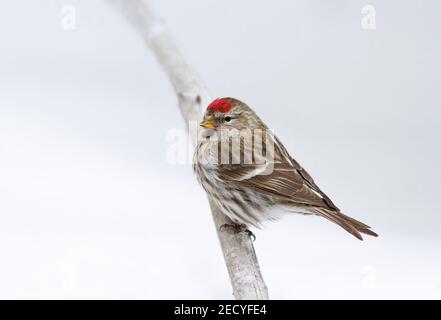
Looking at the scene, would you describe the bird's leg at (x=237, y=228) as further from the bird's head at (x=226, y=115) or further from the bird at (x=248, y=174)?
the bird's head at (x=226, y=115)

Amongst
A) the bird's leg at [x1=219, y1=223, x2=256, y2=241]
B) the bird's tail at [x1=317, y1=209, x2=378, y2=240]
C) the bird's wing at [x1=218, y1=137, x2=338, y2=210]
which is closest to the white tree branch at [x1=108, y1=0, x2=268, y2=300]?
the bird's leg at [x1=219, y1=223, x2=256, y2=241]

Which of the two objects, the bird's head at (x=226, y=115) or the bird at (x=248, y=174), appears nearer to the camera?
the bird at (x=248, y=174)

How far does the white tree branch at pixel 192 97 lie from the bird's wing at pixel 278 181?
0.16 metres

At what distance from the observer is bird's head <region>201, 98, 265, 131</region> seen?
2.17m

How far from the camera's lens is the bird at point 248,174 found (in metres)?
2.03

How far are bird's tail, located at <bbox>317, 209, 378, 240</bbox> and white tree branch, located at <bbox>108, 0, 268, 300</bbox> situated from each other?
0.26m

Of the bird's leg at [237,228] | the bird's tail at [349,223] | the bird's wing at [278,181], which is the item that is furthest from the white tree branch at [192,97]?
the bird's tail at [349,223]

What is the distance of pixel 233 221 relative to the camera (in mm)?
2105

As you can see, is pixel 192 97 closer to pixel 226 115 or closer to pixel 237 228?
pixel 226 115

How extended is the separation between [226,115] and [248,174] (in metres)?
0.24

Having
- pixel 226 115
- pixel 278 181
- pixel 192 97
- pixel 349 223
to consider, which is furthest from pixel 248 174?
pixel 192 97

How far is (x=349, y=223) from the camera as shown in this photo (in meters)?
1.87

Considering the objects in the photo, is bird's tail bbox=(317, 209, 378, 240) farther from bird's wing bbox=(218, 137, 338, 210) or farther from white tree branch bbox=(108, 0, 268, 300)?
white tree branch bbox=(108, 0, 268, 300)

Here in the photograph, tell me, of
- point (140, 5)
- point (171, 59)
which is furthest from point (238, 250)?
point (140, 5)
